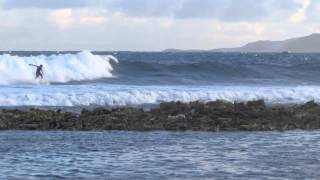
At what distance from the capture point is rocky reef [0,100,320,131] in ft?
60.7

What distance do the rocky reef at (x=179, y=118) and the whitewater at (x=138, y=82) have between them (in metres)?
6.24

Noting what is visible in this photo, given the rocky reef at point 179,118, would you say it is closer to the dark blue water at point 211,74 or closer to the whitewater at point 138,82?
the whitewater at point 138,82

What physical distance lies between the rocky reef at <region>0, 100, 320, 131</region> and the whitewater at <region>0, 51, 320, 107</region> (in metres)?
6.24

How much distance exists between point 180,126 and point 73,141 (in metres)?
3.54

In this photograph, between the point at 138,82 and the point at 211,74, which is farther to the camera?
the point at 211,74

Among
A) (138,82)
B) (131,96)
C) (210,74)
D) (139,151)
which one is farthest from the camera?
(210,74)

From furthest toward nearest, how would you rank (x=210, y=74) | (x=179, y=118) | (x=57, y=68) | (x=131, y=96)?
(x=210, y=74)
(x=57, y=68)
(x=131, y=96)
(x=179, y=118)

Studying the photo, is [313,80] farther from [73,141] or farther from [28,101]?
[73,141]

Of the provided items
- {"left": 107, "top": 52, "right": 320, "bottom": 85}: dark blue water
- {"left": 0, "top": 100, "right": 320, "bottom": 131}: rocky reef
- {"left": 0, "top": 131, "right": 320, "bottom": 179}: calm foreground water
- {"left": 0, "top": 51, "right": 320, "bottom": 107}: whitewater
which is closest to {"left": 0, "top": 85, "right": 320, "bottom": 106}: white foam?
{"left": 0, "top": 51, "right": 320, "bottom": 107}: whitewater

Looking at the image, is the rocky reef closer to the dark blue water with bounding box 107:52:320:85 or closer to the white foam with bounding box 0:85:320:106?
the white foam with bounding box 0:85:320:106

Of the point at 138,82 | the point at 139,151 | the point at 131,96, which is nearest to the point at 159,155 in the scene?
the point at 139,151

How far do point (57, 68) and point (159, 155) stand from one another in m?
29.3

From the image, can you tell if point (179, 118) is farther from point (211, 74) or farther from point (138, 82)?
point (211, 74)

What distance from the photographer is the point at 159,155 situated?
13984mm
